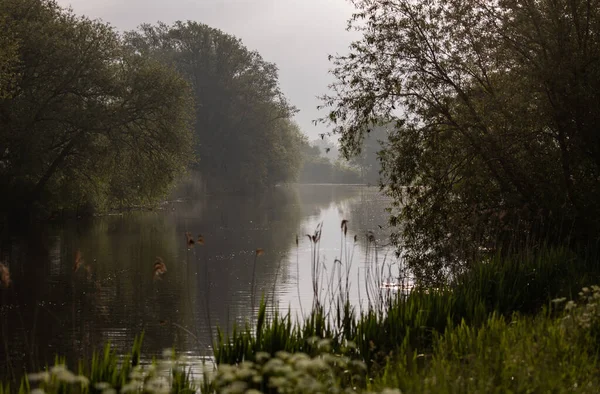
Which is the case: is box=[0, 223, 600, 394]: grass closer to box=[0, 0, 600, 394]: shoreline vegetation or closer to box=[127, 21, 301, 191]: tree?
box=[0, 0, 600, 394]: shoreline vegetation

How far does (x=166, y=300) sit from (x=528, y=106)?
340 inches

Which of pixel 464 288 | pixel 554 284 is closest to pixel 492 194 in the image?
pixel 554 284

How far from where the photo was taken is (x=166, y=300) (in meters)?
17.7

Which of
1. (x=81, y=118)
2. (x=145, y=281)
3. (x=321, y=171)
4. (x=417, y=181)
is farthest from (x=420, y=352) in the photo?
(x=321, y=171)

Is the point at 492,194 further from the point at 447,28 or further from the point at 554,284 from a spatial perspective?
the point at 554,284

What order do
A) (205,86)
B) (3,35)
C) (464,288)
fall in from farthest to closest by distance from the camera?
(205,86)
(3,35)
(464,288)

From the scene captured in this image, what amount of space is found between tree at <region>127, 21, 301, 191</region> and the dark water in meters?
32.1

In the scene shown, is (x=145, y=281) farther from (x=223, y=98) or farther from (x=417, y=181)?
(x=223, y=98)

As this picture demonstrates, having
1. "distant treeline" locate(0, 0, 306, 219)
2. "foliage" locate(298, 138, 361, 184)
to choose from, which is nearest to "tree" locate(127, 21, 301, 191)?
"distant treeline" locate(0, 0, 306, 219)

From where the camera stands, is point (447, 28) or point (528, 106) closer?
point (528, 106)

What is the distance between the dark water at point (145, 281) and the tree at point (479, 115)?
79.7 inches

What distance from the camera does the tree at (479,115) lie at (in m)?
15.3

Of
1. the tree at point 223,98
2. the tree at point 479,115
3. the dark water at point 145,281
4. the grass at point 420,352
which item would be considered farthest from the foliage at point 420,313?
the tree at point 223,98

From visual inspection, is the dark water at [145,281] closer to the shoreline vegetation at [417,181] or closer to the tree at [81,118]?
the shoreline vegetation at [417,181]
